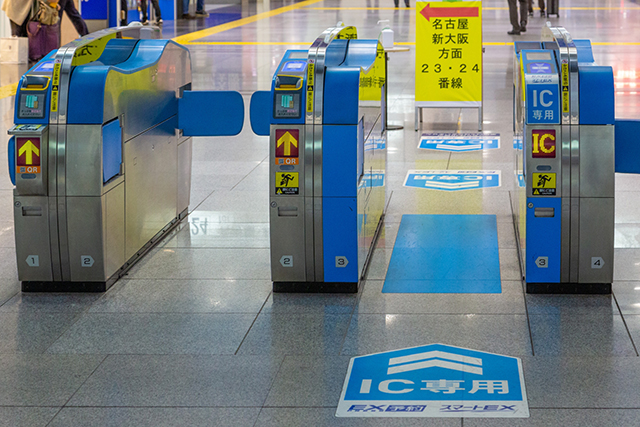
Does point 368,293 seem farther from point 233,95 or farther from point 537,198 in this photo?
point 233,95

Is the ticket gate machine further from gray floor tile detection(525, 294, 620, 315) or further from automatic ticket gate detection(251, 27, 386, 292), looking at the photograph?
automatic ticket gate detection(251, 27, 386, 292)

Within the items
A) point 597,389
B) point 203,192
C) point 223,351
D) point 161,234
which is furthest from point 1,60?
point 597,389

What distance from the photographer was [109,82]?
17.0 feet

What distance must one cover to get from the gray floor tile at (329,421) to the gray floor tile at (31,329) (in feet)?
5.00

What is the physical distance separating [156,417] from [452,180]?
5.12 meters

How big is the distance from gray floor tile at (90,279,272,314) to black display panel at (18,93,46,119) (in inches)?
47.6

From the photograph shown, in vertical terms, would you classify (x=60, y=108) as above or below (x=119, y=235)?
above

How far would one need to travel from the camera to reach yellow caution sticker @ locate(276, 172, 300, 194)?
5164 millimetres

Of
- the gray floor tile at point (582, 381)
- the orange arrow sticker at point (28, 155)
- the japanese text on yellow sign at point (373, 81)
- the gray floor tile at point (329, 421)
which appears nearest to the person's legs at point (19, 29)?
the japanese text on yellow sign at point (373, 81)

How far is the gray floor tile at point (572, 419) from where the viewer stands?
11.7 ft

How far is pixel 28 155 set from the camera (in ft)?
16.6

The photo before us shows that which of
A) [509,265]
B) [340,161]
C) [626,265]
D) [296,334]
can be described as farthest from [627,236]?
[296,334]

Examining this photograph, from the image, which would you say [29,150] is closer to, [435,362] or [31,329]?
[31,329]

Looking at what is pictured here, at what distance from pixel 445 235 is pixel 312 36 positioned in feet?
54.3
